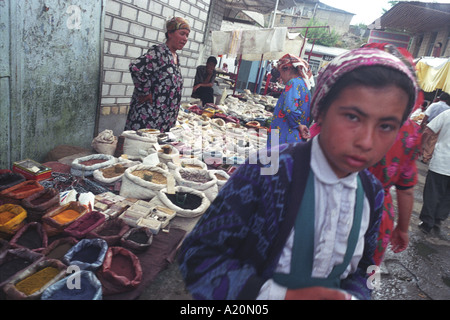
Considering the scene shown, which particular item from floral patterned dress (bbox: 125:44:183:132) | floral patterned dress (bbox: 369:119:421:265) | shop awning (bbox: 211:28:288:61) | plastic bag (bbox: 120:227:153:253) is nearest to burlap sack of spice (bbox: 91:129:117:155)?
floral patterned dress (bbox: 125:44:183:132)

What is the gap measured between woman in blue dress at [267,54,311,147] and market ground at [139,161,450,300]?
189 centimetres

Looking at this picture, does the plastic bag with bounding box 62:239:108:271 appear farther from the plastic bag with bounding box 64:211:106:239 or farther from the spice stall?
the plastic bag with bounding box 64:211:106:239

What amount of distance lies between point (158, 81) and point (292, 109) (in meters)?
1.76

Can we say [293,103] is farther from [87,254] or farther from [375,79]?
[375,79]

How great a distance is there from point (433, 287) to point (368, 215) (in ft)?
10.3

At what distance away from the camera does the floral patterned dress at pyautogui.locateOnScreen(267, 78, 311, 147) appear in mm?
3896

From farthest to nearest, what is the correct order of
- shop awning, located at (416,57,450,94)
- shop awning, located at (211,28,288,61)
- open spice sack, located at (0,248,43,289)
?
shop awning, located at (416,57,450,94) → shop awning, located at (211,28,288,61) → open spice sack, located at (0,248,43,289)

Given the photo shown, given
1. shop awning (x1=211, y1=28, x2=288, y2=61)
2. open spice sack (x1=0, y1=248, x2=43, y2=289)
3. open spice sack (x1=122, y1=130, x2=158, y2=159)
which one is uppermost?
shop awning (x1=211, y1=28, x2=288, y2=61)

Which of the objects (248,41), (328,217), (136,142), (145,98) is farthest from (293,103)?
(248,41)

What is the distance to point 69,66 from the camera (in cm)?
354

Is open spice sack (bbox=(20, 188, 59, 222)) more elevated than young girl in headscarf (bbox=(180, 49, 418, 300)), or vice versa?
young girl in headscarf (bbox=(180, 49, 418, 300))

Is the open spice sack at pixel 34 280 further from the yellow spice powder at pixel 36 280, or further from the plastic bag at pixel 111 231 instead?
the plastic bag at pixel 111 231

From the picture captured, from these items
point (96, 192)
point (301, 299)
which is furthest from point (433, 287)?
point (96, 192)
